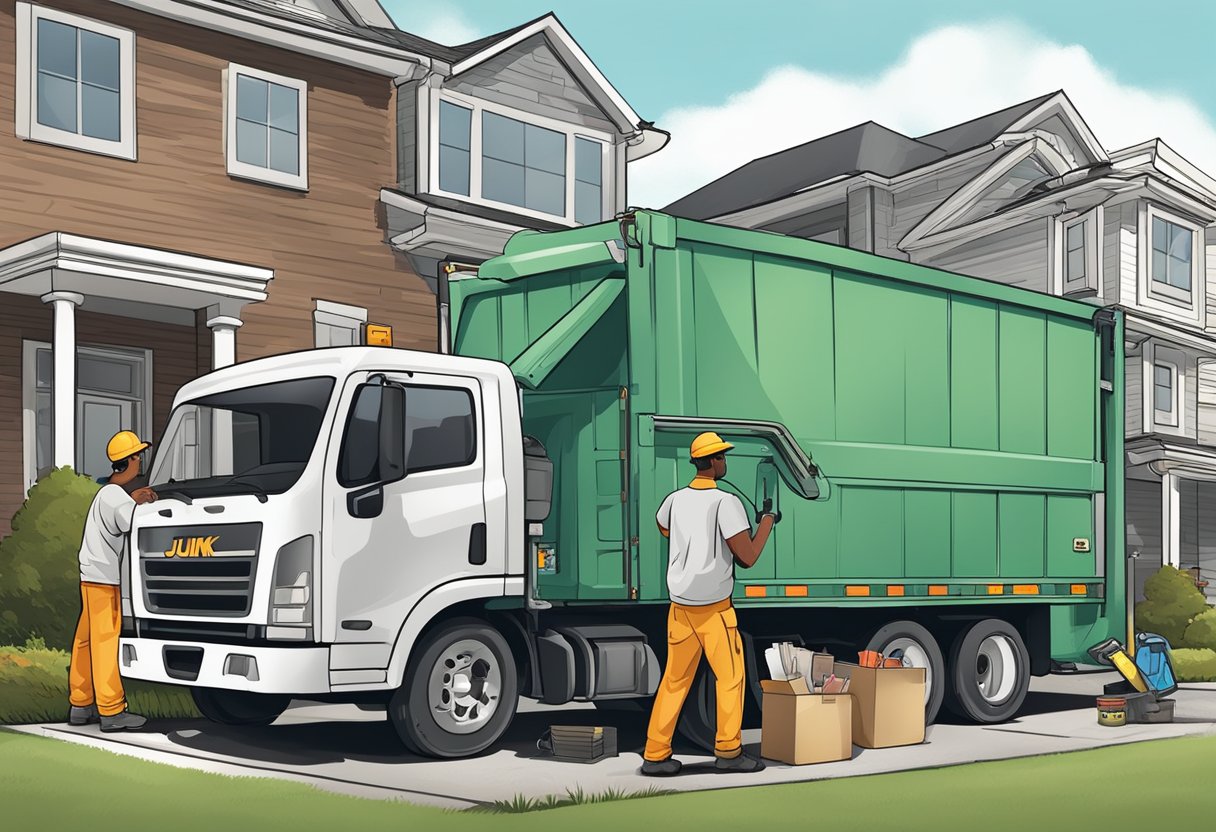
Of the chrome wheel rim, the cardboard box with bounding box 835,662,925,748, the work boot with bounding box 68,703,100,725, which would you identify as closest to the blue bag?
the cardboard box with bounding box 835,662,925,748

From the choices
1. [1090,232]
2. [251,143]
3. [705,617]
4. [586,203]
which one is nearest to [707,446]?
[705,617]

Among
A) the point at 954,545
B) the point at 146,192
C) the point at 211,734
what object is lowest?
the point at 211,734

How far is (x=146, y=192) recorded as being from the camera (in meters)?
17.6

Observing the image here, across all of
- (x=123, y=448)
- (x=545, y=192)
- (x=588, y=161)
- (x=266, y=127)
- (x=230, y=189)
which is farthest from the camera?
(x=588, y=161)

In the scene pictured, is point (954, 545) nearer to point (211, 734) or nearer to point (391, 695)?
point (391, 695)

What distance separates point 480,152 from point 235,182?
3812mm

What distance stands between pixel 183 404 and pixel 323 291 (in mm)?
8846

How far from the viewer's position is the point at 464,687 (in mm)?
9539

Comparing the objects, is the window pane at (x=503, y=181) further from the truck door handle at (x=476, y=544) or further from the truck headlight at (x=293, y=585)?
the truck headlight at (x=293, y=585)

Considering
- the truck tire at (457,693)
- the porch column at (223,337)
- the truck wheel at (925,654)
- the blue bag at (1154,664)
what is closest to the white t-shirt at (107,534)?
the truck tire at (457,693)

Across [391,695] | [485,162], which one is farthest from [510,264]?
[485,162]

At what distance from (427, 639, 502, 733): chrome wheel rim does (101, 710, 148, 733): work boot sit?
8.54ft

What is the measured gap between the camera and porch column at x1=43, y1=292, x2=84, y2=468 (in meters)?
14.8

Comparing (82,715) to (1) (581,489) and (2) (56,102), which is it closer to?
(1) (581,489)
